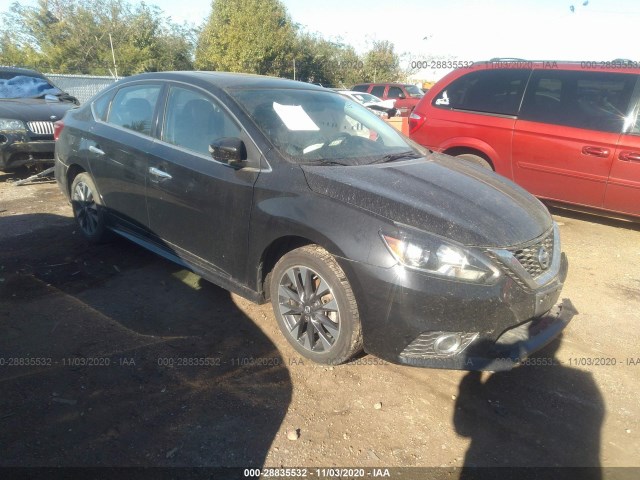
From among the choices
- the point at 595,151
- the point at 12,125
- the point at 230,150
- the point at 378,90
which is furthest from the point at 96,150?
the point at 378,90

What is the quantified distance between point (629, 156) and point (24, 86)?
8.94 metres

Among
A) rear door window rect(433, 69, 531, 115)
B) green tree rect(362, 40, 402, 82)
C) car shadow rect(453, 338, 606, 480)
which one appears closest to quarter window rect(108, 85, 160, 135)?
car shadow rect(453, 338, 606, 480)

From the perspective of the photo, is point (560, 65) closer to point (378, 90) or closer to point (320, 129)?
point (320, 129)

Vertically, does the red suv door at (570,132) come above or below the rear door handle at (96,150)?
above

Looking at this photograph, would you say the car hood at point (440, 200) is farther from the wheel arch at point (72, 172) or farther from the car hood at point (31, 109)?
the car hood at point (31, 109)

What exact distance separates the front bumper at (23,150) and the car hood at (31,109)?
0.29 m

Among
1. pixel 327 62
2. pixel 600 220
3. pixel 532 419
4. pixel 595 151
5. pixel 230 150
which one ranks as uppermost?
pixel 327 62

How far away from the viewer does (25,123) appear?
670 cm

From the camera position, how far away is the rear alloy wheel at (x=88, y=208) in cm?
448

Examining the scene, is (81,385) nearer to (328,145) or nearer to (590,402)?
(328,145)

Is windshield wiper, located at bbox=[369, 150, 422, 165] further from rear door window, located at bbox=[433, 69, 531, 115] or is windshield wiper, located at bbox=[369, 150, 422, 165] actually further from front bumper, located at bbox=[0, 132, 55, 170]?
front bumper, located at bbox=[0, 132, 55, 170]

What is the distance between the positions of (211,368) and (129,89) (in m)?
2.73

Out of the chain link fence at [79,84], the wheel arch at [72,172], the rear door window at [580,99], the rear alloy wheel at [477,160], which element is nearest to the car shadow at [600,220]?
the rear alloy wheel at [477,160]

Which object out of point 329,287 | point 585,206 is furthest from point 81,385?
point 585,206
